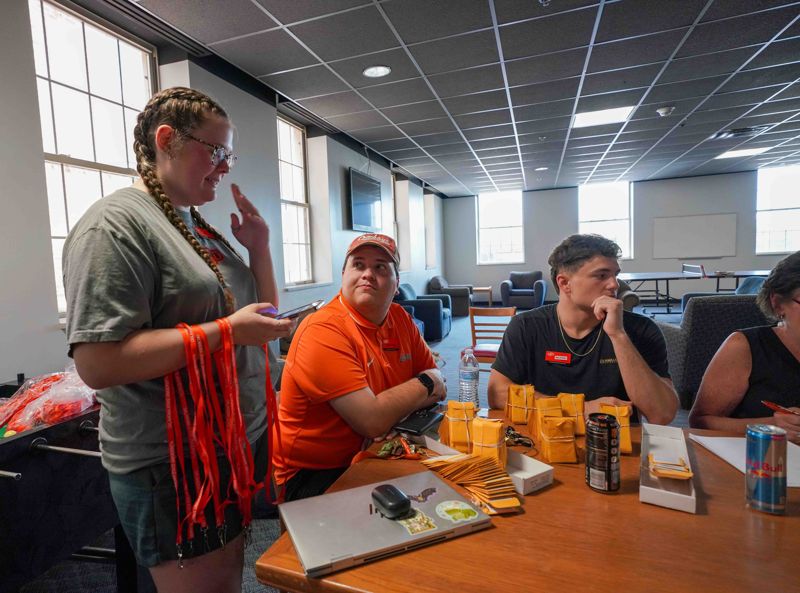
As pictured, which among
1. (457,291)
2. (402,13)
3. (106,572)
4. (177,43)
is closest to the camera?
(106,572)

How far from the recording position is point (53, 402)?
4.57 feet

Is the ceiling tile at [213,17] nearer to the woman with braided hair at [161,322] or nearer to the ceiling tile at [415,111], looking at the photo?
the ceiling tile at [415,111]

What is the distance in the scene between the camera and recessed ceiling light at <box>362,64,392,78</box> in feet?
12.0

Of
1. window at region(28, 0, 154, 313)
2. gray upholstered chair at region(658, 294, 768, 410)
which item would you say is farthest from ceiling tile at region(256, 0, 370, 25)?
gray upholstered chair at region(658, 294, 768, 410)

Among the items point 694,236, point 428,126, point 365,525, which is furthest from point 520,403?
point 694,236

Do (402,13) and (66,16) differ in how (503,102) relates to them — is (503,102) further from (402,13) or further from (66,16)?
(66,16)

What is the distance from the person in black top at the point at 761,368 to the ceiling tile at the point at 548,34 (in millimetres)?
2477

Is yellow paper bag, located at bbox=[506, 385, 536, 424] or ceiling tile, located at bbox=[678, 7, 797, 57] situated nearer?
yellow paper bag, located at bbox=[506, 385, 536, 424]

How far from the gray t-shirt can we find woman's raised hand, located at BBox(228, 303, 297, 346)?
0.09m

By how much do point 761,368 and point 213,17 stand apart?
3501 millimetres

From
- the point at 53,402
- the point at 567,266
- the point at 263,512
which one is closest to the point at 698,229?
the point at 567,266

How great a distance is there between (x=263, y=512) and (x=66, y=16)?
10.5 feet

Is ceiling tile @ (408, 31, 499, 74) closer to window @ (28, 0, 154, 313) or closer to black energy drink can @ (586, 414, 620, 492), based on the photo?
window @ (28, 0, 154, 313)

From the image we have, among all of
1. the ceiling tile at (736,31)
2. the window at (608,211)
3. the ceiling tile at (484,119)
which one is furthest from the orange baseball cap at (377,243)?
the window at (608,211)
